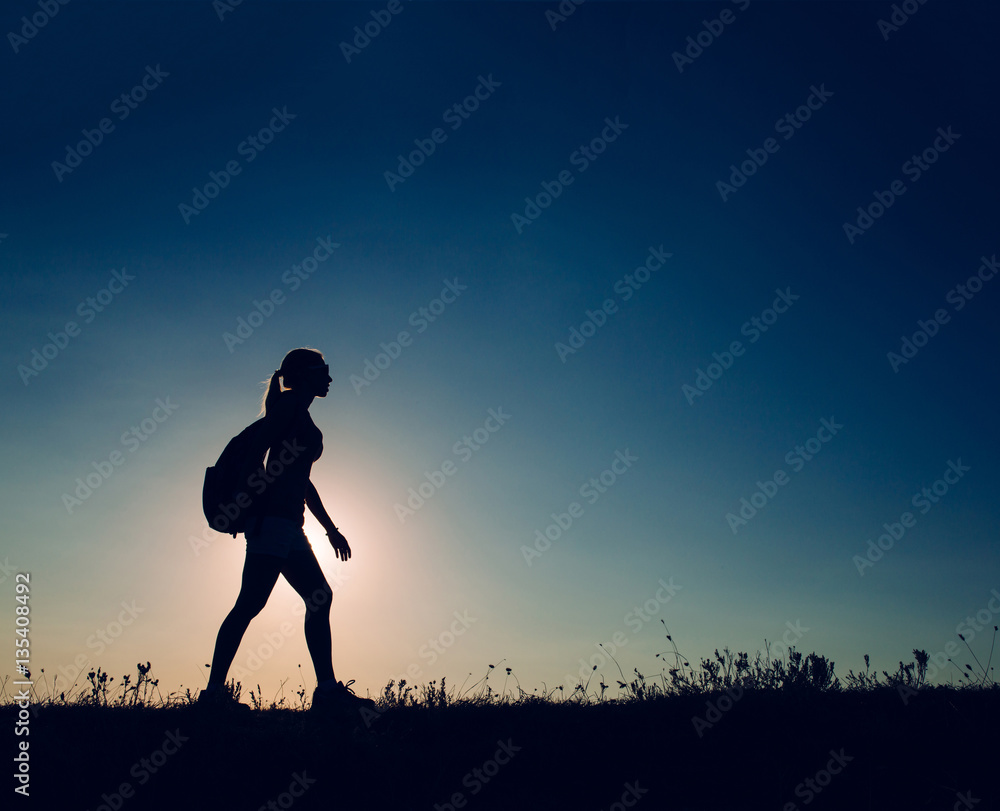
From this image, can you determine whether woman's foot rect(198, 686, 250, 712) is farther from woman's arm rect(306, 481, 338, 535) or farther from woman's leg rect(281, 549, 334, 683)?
woman's arm rect(306, 481, 338, 535)

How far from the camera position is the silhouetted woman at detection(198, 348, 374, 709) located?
16.4ft

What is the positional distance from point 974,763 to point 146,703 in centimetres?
540

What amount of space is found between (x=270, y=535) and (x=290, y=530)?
0.52 ft

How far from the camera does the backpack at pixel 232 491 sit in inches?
205

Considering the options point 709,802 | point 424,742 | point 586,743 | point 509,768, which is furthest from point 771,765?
point 424,742

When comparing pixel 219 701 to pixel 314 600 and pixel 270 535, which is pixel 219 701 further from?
pixel 270 535

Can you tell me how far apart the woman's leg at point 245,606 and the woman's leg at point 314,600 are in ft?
0.60

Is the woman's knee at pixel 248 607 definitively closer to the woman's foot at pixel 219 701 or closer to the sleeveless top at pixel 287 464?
the woman's foot at pixel 219 701

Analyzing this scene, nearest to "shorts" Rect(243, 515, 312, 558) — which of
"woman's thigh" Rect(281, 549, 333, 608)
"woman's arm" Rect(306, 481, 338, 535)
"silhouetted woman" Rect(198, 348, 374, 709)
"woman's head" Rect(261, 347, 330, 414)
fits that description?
"silhouetted woman" Rect(198, 348, 374, 709)

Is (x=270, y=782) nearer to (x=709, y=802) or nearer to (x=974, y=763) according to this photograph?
(x=709, y=802)

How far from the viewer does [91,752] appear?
402 centimetres

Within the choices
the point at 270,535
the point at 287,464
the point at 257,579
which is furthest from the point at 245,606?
the point at 287,464

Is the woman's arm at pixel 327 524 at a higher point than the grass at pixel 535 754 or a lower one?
higher

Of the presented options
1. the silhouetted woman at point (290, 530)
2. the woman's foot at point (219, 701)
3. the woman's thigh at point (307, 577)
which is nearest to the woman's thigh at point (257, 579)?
the silhouetted woman at point (290, 530)
